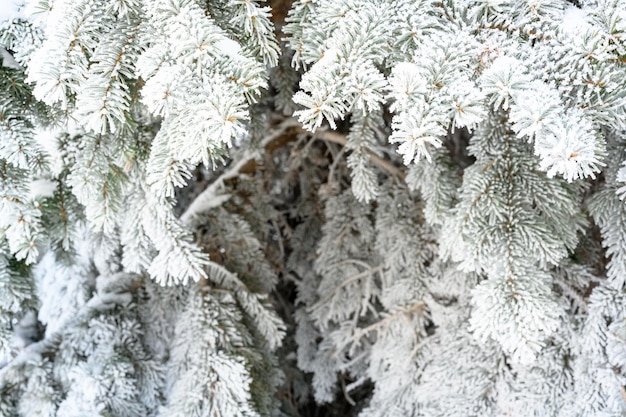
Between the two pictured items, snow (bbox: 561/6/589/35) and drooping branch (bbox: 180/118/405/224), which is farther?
drooping branch (bbox: 180/118/405/224)

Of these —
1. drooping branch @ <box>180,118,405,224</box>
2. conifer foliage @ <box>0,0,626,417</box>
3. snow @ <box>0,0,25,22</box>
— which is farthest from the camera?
drooping branch @ <box>180,118,405,224</box>

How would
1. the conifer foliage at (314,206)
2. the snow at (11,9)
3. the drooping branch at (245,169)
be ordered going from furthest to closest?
the drooping branch at (245,169) < the snow at (11,9) < the conifer foliage at (314,206)

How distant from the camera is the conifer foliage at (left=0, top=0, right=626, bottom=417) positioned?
484 mm

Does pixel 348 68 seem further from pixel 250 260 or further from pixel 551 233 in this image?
pixel 250 260

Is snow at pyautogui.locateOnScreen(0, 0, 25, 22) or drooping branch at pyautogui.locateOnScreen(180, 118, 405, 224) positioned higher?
snow at pyautogui.locateOnScreen(0, 0, 25, 22)

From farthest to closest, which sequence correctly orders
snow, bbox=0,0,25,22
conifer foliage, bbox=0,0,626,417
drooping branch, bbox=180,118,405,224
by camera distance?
drooping branch, bbox=180,118,405,224 → snow, bbox=0,0,25,22 → conifer foliage, bbox=0,0,626,417

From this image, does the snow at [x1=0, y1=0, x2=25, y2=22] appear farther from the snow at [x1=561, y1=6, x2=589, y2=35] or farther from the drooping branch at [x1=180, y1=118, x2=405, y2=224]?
the snow at [x1=561, y1=6, x2=589, y2=35]

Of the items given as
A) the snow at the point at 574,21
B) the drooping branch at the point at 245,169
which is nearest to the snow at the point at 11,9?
the drooping branch at the point at 245,169

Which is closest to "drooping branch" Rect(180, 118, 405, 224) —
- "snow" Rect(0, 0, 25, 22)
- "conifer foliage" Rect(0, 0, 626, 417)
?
"conifer foliage" Rect(0, 0, 626, 417)

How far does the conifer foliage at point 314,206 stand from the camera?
0.48 metres

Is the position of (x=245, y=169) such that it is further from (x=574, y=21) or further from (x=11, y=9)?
(x=574, y=21)

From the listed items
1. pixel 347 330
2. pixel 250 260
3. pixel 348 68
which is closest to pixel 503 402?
pixel 347 330

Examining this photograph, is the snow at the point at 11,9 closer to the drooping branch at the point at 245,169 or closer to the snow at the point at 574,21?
the drooping branch at the point at 245,169

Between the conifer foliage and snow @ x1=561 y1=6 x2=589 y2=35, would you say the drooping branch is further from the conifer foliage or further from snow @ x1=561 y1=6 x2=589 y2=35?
snow @ x1=561 y1=6 x2=589 y2=35
